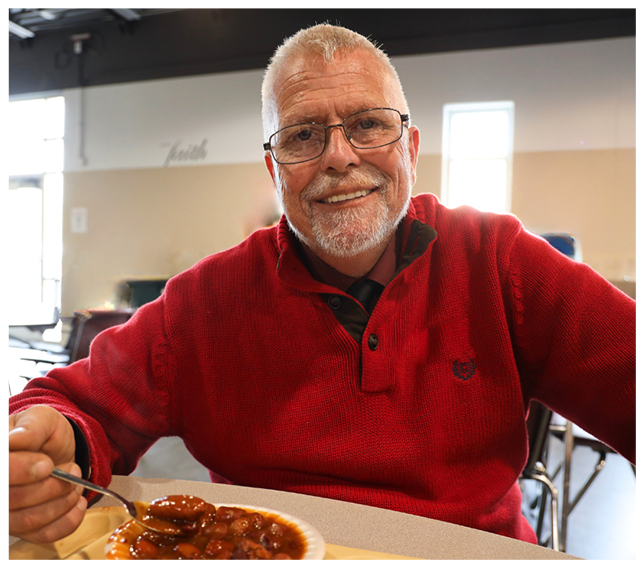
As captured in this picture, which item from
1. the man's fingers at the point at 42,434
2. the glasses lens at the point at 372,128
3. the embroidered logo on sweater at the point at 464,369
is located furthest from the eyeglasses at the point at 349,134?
the man's fingers at the point at 42,434

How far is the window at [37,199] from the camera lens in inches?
289

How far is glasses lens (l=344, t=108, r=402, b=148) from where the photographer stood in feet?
3.31

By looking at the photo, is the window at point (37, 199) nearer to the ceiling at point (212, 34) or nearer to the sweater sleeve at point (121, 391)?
the ceiling at point (212, 34)

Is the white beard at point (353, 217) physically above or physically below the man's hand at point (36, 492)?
above

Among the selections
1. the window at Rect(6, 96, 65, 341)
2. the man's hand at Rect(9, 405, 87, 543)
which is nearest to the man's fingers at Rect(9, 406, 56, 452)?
the man's hand at Rect(9, 405, 87, 543)

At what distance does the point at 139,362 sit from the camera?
3.38 feet

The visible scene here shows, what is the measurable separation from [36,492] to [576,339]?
887 mm

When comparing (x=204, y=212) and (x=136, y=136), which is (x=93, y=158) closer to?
(x=136, y=136)

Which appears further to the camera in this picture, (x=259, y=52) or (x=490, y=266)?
(x=259, y=52)

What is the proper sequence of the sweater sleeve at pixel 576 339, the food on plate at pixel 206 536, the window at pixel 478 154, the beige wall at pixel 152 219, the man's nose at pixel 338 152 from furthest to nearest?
the beige wall at pixel 152 219, the window at pixel 478 154, the man's nose at pixel 338 152, the sweater sleeve at pixel 576 339, the food on plate at pixel 206 536

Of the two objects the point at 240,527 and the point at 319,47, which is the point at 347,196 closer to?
the point at 319,47
